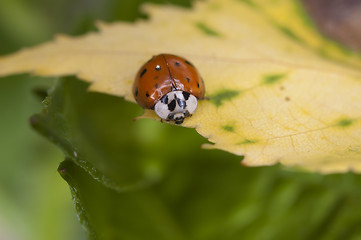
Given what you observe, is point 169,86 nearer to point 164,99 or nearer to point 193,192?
point 164,99

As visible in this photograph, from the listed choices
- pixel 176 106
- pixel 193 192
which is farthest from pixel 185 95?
pixel 193 192

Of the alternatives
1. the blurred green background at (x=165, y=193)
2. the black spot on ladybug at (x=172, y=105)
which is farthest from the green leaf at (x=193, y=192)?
the black spot on ladybug at (x=172, y=105)

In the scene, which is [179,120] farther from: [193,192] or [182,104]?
[193,192]

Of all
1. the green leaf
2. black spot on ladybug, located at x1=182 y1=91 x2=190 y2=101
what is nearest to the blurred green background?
the green leaf

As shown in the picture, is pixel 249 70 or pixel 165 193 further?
pixel 165 193

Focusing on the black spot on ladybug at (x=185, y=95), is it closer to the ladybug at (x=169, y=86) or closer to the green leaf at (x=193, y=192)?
the ladybug at (x=169, y=86)

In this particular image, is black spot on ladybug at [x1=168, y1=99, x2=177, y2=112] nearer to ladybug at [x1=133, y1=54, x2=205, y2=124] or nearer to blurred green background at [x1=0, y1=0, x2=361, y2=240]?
ladybug at [x1=133, y1=54, x2=205, y2=124]

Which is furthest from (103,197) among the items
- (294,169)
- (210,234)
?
(294,169)
